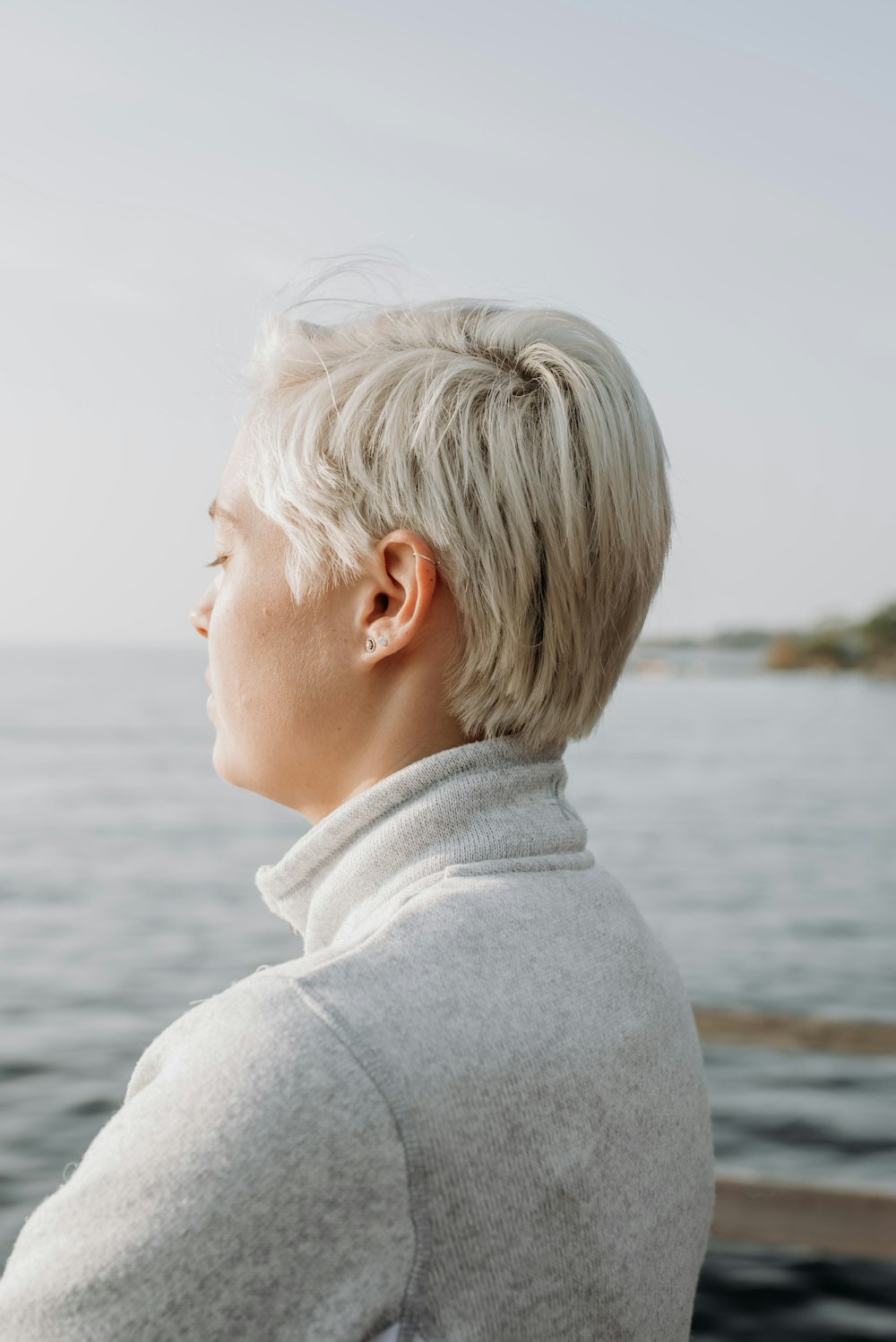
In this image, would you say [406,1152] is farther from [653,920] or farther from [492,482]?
[653,920]

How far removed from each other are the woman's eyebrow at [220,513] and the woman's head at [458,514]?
0.02 metres

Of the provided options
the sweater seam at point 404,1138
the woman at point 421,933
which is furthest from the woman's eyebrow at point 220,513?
the sweater seam at point 404,1138

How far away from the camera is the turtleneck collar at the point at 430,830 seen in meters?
1.01

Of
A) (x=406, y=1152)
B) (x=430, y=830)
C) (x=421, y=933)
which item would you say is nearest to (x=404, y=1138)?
(x=406, y=1152)

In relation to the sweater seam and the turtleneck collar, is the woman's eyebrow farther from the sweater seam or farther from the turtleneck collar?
the sweater seam

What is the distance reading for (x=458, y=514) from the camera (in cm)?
104

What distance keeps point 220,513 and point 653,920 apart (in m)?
12.4

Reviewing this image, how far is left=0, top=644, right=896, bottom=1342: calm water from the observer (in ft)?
16.3

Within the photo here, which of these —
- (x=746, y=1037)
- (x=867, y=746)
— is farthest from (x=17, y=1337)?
(x=867, y=746)

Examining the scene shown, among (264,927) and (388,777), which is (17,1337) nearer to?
(388,777)

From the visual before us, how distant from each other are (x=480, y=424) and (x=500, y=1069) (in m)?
0.52

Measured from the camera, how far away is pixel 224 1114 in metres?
0.74

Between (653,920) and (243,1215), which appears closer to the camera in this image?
(243,1215)

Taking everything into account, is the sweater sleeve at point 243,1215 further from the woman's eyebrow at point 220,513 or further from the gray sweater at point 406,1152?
the woman's eyebrow at point 220,513
